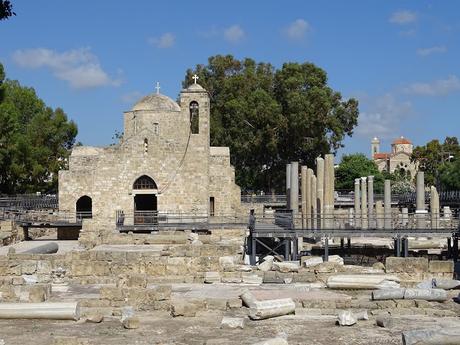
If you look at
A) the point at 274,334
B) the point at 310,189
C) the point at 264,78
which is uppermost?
the point at 264,78

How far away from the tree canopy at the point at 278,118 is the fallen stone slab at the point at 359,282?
3203cm

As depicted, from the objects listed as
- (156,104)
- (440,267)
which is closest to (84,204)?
(156,104)

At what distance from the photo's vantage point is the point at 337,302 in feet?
47.6

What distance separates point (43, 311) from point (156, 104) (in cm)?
2707

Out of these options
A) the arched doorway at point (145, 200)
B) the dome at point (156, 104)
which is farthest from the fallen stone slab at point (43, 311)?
the dome at point (156, 104)

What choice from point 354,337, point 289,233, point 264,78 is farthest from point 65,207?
point 354,337

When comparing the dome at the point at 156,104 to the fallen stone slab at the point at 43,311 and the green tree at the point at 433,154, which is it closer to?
the fallen stone slab at the point at 43,311

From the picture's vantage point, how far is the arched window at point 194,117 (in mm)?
36000

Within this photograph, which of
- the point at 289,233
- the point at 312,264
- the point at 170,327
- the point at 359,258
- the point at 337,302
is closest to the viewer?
the point at 170,327

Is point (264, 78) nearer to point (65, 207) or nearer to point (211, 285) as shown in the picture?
point (65, 207)

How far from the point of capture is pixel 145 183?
116 ft

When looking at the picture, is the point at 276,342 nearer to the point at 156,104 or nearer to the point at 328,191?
the point at 328,191

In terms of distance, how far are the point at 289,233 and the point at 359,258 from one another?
523 cm

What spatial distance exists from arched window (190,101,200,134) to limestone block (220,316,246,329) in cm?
2391
